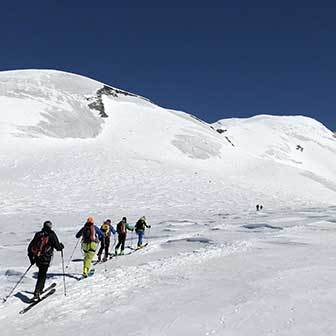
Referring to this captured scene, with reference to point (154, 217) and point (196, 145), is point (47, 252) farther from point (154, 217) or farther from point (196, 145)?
point (196, 145)

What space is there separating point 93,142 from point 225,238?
52.2 meters

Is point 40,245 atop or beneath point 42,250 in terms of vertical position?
atop

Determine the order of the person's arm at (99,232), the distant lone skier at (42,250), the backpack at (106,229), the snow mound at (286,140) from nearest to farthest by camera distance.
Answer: the distant lone skier at (42,250), the person's arm at (99,232), the backpack at (106,229), the snow mound at (286,140)

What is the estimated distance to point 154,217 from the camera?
109 feet

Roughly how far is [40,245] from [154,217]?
2218cm

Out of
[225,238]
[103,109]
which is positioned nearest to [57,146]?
[103,109]

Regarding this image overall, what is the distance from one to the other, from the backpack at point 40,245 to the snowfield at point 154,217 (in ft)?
3.81

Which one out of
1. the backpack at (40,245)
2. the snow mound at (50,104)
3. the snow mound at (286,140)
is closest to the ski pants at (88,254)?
the backpack at (40,245)

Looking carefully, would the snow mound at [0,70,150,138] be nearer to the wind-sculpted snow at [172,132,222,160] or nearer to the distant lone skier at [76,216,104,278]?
the wind-sculpted snow at [172,132,222,160]

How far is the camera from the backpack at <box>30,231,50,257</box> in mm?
11070

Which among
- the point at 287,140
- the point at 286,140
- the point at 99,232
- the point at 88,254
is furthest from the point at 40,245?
the point at 287,140

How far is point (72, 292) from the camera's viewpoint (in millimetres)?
11352

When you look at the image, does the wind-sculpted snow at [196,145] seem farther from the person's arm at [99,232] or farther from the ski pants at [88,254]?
the ski pants at [88,254]

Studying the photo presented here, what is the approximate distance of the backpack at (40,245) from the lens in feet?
36.3
